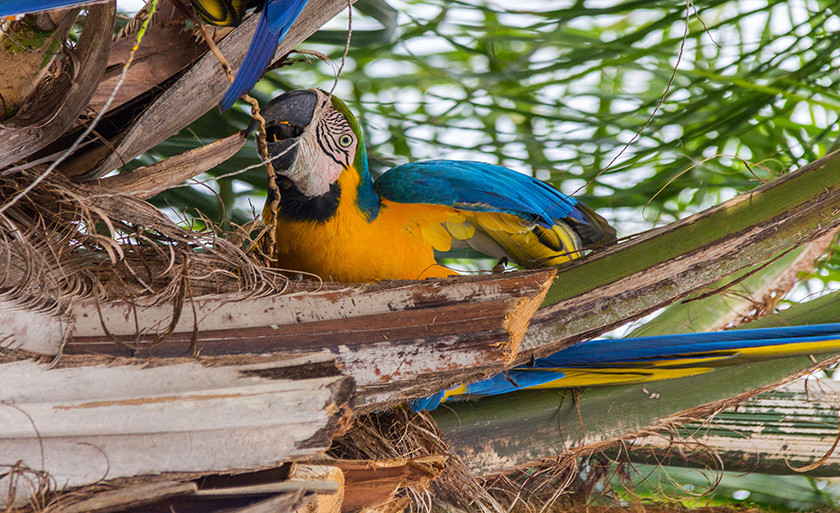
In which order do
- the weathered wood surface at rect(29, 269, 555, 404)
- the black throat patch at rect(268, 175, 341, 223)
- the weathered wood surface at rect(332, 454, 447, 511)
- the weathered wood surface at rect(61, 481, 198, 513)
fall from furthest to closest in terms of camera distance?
the black throat patch at rect(268, 175, 341, 223) < the weathered wood surface at rect(332, 454, 447, 511) < the weathered wood surface at rect(29, 269, 555, 404) < the weathered wood surface at rect(61, 481, 198, 513)

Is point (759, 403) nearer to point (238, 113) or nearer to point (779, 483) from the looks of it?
point (779, 483)

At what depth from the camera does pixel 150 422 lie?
710 millimetres

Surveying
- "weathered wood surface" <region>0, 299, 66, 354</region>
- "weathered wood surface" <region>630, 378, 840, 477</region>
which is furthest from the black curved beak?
"weathered wood surface" <region>630, 378, 840, 477</region>

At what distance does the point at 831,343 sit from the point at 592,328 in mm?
351

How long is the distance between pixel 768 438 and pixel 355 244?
0.90 m

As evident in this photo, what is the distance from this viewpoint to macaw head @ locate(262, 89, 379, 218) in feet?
3.21

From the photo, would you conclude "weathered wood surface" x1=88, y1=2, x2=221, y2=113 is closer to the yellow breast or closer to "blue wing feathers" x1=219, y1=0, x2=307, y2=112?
"blue wing feathers" x1=219, y1=0, x2=307, y2=112

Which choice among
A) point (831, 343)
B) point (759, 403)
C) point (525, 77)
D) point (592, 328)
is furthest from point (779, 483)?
point (525, 77)

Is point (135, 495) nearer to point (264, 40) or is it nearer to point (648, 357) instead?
point (264, 40)

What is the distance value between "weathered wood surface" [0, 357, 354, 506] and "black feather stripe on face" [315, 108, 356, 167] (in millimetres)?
413

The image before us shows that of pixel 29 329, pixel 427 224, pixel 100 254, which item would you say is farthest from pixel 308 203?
pixel 29 329

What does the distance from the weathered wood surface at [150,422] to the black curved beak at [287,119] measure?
1.27 ft

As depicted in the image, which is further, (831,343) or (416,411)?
(416,411)

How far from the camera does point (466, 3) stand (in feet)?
4.60
